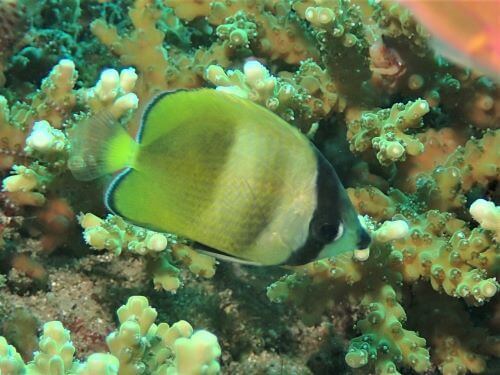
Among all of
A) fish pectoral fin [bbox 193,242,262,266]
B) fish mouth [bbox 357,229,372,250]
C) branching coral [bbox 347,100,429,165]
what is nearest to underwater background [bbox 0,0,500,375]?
branching coral [bbox 347,100,429,165]

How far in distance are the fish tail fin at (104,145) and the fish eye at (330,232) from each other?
56 cm

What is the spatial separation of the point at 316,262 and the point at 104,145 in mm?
1279

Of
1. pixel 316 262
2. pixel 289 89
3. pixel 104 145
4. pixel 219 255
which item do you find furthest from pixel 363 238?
pixel 289 89

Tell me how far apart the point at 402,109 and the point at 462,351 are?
3.78 ft

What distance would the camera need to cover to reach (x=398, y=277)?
9.20ft

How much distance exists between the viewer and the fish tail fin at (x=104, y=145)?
5.76 ft

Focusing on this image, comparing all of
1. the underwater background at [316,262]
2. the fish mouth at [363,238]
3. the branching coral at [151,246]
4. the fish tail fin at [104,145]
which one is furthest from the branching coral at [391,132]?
the fish tail fin at [104,145]

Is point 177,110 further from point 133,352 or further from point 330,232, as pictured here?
point 133,352

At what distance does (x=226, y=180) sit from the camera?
1.74m

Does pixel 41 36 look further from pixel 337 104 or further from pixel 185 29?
pixel 337 104

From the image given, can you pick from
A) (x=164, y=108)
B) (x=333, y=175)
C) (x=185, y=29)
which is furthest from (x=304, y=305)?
(x=185, y=29)

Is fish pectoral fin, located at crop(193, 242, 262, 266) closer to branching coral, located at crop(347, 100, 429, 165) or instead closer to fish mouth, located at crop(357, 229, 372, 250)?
fish mouth, located at crop(357, 229, 372, 250)

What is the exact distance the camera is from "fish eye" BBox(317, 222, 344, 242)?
5.69 feet

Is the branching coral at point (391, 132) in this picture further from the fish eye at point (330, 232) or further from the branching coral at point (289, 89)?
the fish eye at point (330, 232)
